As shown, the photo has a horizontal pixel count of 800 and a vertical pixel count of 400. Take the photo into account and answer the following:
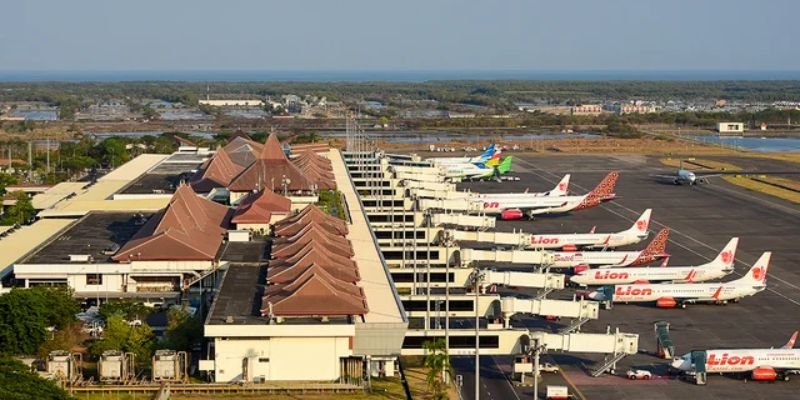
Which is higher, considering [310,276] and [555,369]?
[310,276]

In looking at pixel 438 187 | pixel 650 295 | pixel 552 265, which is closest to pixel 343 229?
pixel 552 265

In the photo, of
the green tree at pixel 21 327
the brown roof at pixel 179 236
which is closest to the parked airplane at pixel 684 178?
the brown roof at pixel 179 236

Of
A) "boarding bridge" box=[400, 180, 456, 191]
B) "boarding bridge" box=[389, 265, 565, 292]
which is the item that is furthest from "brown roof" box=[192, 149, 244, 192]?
"boarding bridge" box=[389, 265, 565, 292]

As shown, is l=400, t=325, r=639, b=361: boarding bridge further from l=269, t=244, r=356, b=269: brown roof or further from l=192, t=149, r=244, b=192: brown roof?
l=192, t=149, r=244, b=192: brown roof

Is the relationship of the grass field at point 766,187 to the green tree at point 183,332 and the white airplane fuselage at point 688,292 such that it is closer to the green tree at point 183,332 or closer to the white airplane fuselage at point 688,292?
the white airplane fuselage at point 688,292

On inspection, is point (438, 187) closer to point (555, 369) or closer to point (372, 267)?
point (372, 267)

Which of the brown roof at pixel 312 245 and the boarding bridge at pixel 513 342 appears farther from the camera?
the brown roof at pixel 312 245
